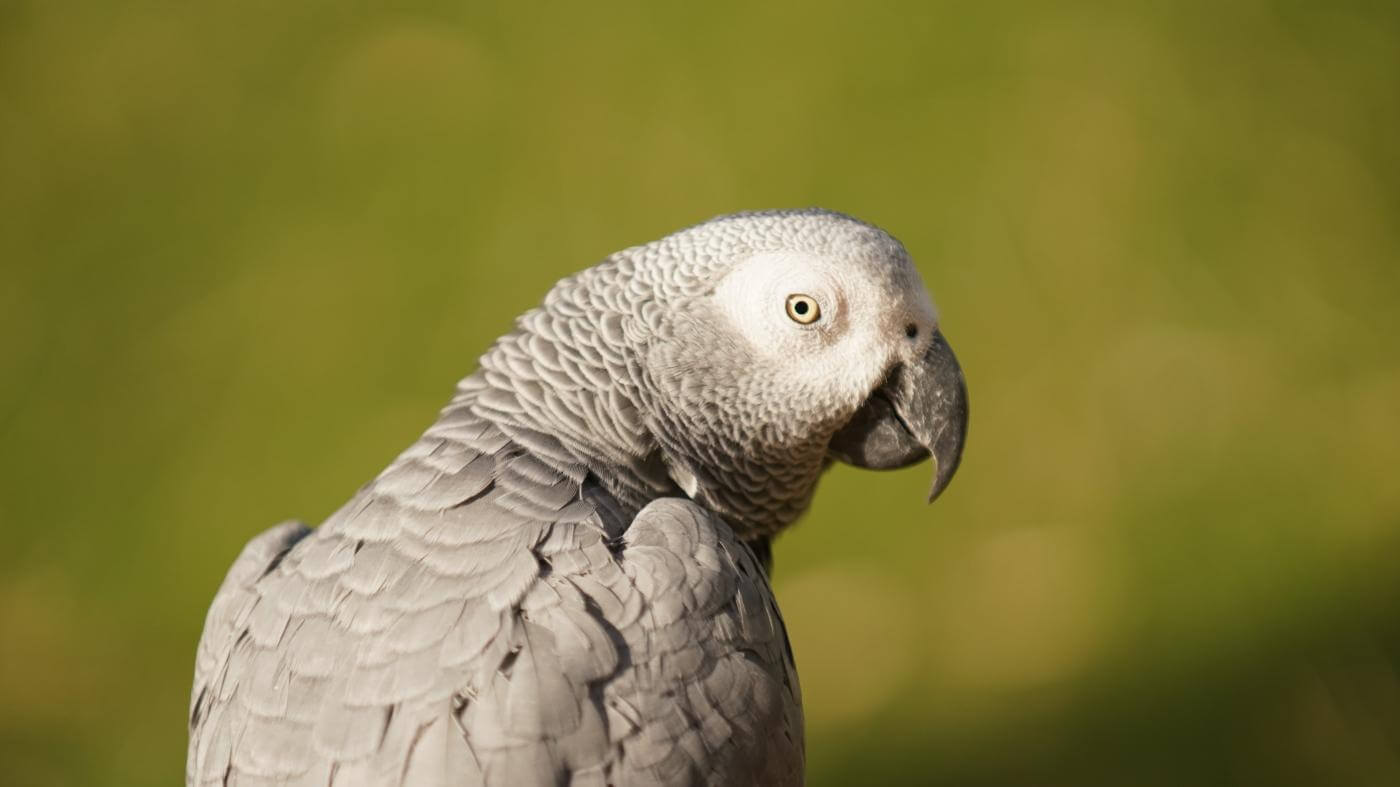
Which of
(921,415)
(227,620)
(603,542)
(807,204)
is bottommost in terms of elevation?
(227,620)

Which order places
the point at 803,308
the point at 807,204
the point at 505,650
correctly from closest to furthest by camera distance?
the point at 505,650 < the point at 803,308 < the point at 807,204

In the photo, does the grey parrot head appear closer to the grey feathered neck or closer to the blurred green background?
the grey feathered neck

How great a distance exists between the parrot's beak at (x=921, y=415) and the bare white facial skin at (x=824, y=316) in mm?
41

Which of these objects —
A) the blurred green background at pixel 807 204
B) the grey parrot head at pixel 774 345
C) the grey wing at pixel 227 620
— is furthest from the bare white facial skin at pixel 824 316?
the blurred green background at pixel 807 204

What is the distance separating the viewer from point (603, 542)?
2.93 feet

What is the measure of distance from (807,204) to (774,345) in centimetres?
116

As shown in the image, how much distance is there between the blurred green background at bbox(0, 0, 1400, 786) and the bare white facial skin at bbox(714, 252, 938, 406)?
1130 millimetres

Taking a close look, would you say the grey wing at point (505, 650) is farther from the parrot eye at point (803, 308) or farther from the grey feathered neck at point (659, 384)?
the parrot eye at point (803, 308)

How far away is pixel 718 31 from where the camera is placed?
210 cm

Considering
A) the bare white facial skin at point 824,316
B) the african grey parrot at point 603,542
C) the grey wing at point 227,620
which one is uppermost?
the bare white facial skin at point 824,316

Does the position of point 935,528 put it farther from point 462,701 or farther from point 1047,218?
point 462,701

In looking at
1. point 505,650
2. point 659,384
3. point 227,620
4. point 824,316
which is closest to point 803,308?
point 824,316

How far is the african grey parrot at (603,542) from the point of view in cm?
82

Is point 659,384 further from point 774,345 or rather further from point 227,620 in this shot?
point 227,620
